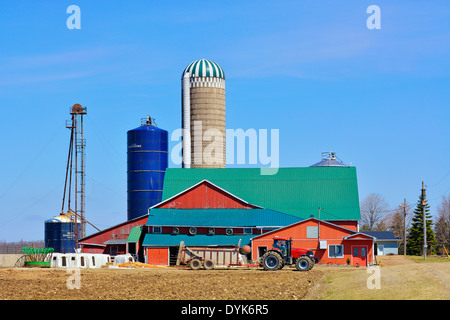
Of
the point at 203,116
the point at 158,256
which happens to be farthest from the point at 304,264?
the point at 203,116

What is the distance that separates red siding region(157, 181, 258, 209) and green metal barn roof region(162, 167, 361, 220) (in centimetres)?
461

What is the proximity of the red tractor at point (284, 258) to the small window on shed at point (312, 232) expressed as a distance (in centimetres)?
1217

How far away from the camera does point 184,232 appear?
65312mm

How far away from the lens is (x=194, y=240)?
64.1m

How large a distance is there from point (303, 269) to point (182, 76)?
163ft

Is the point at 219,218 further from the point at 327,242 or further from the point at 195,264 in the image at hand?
the point at 195,264

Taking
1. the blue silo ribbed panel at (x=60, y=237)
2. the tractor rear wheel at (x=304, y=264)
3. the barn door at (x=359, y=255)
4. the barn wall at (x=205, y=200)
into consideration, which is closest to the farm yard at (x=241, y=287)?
the tractor rear wheel at (x=304, y=264)

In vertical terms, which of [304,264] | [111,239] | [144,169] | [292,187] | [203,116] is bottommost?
[304,264]

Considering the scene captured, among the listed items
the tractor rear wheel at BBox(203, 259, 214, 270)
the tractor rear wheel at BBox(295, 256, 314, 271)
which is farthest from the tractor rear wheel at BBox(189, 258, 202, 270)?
the tractor rear wheel at BBox(295, 256, 314, 271)

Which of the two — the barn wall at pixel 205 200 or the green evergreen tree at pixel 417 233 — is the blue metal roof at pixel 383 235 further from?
the barn wall at pixel 205 200

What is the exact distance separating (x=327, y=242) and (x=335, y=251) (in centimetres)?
104

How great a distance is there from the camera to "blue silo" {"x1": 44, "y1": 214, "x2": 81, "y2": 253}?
255 ft
